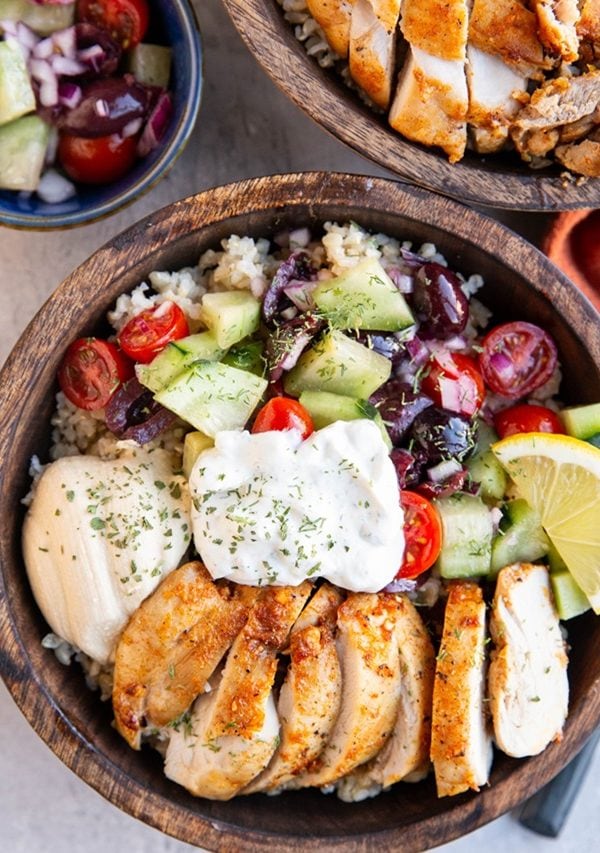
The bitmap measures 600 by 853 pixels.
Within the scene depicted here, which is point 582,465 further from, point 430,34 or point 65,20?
point 65,20

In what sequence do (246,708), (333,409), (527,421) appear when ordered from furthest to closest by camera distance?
1. (527,421)
2. (333,409)
3. (246,708)

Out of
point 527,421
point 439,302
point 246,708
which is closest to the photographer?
point 246,708

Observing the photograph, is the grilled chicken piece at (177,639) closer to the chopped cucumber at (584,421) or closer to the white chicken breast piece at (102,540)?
Result: the white chicken breast piece at (102,540)


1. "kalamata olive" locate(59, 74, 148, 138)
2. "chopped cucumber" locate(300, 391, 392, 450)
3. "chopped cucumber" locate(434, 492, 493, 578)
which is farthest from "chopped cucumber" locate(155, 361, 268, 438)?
"kalamata olive" locate(59, 74, 148, 138)

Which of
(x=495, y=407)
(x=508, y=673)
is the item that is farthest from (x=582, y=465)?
(x=508, y=673)

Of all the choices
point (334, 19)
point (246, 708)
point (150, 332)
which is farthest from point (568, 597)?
point (334, 19)

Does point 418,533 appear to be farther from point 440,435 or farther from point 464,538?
point 440,435
